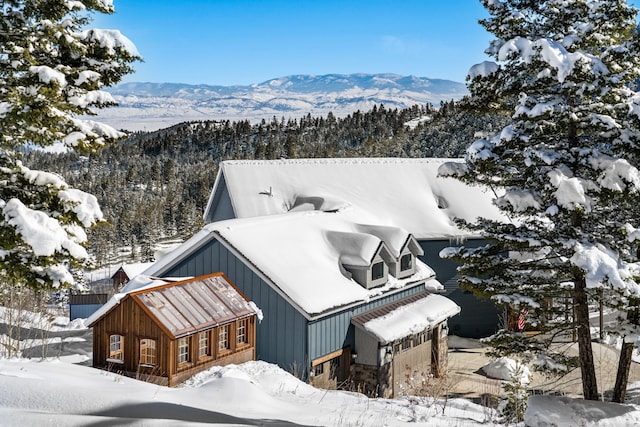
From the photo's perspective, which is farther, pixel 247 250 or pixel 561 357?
pixel 247 250

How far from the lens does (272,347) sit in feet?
65.0

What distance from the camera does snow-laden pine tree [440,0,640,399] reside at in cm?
1071

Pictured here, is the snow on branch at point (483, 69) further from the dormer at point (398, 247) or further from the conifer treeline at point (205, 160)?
the conifer treeline at point (205, 160)

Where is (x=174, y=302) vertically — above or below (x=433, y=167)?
below

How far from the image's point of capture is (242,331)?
18.8 m

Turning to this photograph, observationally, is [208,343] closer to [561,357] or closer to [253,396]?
[253,396]

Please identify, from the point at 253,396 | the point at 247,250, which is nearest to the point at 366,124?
the point at 247,250

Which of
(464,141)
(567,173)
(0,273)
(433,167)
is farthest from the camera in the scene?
(464,141)

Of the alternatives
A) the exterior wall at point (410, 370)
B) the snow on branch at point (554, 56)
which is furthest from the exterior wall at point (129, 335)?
the snow on branch at point (554, 56)

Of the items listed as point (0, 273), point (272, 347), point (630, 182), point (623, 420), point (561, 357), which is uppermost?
point (630, 182)

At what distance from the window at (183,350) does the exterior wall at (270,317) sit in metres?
3.62

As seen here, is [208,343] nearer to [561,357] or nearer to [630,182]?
[561,357]

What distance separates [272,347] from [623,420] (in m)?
11.6

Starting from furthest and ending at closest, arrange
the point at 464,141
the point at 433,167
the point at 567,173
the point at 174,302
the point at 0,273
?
the point at 464,141
the point at 433,167
the point at 174,302
the point at 567,173
the point at 0,273
